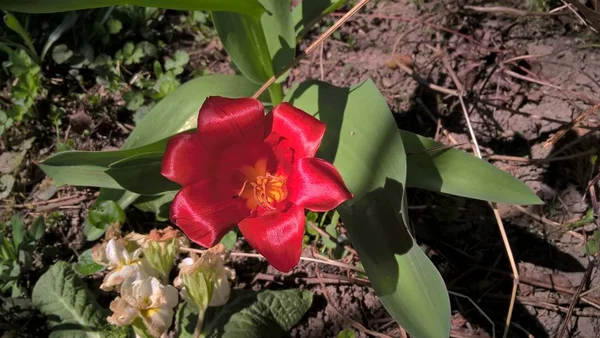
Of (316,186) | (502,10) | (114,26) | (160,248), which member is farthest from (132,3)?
(502,10)

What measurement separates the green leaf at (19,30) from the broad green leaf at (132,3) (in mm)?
1030

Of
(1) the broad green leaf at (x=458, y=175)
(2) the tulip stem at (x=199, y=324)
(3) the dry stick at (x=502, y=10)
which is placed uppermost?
(3) the dry stick at (x=502, y=10)

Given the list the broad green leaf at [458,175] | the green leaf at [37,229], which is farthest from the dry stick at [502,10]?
the green leaf at [37,229]

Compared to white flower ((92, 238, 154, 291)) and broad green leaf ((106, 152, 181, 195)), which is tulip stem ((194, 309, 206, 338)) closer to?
white flower ((92, 238, 154, 291))

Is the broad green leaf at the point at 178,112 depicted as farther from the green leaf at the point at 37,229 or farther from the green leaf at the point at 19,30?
the green leaf at the point at 19,30

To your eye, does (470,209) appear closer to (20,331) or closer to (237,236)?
(237,236)

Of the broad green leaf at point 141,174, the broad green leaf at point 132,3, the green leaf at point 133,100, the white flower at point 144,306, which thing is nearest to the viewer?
the broad green leaf at point 132,3

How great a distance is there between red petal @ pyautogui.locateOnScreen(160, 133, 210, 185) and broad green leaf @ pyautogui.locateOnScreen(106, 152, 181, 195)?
0.15m

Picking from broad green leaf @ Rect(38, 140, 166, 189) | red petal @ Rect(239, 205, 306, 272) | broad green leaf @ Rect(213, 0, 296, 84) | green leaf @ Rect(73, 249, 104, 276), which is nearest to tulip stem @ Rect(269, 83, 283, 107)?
broad green leaf @ Rect(213, 0, 296, 84)

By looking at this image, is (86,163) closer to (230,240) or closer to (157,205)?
(157,205)

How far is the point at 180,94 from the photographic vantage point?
1.62 metres

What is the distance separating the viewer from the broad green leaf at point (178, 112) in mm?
1579

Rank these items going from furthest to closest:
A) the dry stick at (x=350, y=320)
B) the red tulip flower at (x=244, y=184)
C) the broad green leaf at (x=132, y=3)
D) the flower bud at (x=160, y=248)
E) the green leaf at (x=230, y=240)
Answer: the green leaf at (x=230, y=240)
the dry stick at (x=350, y=320)
the flower bud at (x=160, y=248)
the red tulip flower at (x=244, y=184)
the broad green leaf at (x=132, y=3)

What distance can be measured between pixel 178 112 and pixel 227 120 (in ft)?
1.61
